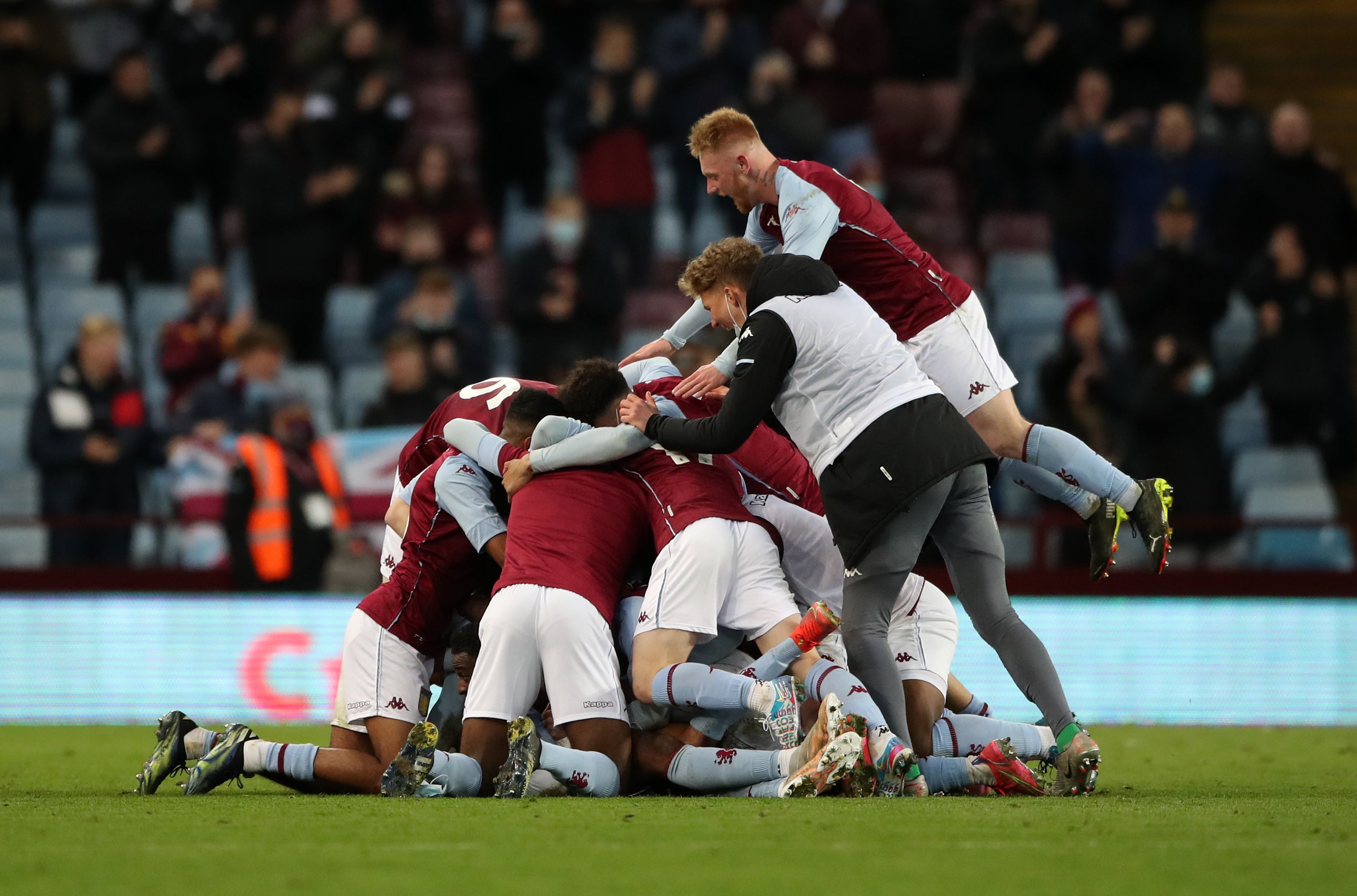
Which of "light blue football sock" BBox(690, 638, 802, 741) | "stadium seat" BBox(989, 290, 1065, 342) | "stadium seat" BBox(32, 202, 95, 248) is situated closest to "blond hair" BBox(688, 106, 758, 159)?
"light blue football sock" BBox(690, 638, 802, 741)

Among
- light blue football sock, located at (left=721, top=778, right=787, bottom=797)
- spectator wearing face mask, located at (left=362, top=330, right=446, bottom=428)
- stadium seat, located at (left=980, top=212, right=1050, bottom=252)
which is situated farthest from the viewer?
stadium seat, located at (left=980, top=212, right=1050, bottom=252)

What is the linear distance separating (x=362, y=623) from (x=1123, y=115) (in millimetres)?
10013

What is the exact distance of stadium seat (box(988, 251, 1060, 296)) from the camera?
14.9m

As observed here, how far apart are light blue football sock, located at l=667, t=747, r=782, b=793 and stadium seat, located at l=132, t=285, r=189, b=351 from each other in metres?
8.80

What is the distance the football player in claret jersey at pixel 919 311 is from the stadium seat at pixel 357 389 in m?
6.80

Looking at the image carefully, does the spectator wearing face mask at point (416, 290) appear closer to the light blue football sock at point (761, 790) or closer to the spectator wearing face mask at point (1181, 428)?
the spectator wearing face mask at point (1181, 428)

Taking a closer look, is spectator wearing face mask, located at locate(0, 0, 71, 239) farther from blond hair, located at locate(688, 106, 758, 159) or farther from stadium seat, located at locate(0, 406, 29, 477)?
blond hair, located at locate(688, 106, 758, 159)

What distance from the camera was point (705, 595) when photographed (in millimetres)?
6730

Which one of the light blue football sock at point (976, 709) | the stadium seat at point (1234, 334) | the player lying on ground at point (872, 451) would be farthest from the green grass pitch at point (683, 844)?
the stadium seat at point (1234, 334)

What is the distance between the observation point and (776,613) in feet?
22.6

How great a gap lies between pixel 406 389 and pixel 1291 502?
21.4 ft

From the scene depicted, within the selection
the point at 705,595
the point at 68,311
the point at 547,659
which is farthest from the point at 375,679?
the point at 68,311

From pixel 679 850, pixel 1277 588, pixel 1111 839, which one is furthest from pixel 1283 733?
pixel 679 850

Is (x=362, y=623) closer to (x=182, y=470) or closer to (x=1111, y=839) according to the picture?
(x=1111, y=839)
